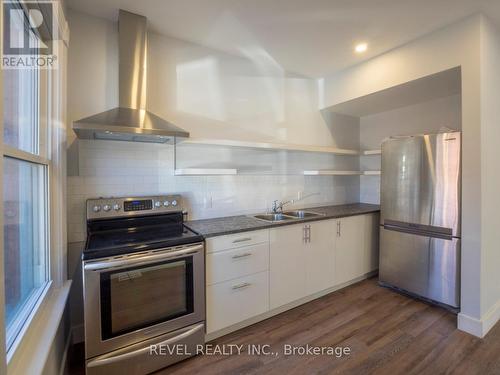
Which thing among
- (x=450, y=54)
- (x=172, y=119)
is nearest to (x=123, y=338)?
(x=172, y=119)

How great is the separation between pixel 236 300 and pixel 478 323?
2001mm

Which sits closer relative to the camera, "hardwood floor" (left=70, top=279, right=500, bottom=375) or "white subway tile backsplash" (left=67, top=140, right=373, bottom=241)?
"hardwood floor" (left=70, top=279, right=500, bottom=375)

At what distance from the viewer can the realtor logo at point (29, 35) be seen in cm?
111

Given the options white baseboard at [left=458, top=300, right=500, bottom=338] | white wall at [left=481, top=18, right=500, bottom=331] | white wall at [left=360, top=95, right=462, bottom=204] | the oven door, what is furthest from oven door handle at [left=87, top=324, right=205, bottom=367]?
white wall at [left=360, top=95, right=462, bottom=204]

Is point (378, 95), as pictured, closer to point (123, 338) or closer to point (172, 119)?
point (172, 119)

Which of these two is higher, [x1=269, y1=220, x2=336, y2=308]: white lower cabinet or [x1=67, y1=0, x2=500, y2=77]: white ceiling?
[x1=67, y1=0, x2=500, y2=77]: white ceiling

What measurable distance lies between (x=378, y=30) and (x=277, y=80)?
46.1 inches

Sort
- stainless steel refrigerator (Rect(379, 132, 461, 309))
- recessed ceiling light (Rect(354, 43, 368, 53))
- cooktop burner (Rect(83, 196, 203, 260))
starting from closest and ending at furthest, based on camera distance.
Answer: cooktop burner (Rect(83, 196, 203, 260)), stainless steel refrigerator (Rect(379, 132, 461, 309)), recessed ceiling light (Rect(354, 43, 368, 53))

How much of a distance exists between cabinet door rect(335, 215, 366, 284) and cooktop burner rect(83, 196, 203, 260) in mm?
1705

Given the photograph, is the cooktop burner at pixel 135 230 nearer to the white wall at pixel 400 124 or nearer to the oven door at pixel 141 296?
the oven door at pixel 141 296

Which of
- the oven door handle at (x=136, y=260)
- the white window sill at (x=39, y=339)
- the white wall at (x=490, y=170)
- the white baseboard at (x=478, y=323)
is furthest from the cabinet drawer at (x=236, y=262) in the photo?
the white wall at (x=490, y=170)

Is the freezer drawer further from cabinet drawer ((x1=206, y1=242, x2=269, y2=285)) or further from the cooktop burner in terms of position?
the cooktop burner

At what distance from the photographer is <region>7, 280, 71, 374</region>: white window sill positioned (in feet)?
3.36

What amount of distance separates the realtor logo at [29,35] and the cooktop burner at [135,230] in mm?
1002
